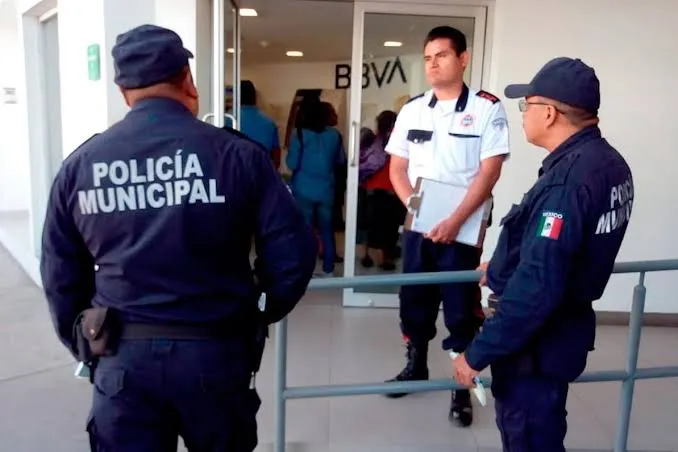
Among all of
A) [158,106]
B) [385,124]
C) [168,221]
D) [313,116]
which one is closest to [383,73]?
[385,124]

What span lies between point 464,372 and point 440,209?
1094 mm

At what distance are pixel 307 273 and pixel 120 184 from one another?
0.50m

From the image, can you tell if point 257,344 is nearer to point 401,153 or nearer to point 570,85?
point 570,85

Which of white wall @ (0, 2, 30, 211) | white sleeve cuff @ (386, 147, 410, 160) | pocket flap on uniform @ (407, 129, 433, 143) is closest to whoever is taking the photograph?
pocket flap on uniform @ (407, 129, 433, 143)

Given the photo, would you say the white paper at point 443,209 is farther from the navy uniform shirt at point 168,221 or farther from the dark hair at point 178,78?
the dark hair at point 178,78

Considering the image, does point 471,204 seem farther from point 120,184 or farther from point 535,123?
point 120,184

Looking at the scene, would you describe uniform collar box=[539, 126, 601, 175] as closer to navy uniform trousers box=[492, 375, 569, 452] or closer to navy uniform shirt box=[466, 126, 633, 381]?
navy uniform shirt box=[466, 126, 633, 381]

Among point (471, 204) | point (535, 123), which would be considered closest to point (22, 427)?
point (471, 204)

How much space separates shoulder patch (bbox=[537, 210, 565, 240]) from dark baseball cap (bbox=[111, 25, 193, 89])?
98 cm

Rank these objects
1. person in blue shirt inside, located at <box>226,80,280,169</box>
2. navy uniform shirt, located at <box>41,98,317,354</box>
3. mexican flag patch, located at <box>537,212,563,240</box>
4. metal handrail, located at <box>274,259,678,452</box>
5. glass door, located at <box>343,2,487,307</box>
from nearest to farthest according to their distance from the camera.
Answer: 1. navy uniform shirt, located at <box>41,98,317,354</box>
2. mexican flag patch, located at <box>537,212,563,240</box>
3. metal handrail, located at <box>274,259,678,452</box>
4. glass door, located at <box>343,2,487,307</box>
5. person in blue shirt inside, located at <box>226,80,280,169</box>

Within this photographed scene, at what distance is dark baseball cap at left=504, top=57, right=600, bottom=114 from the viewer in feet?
5.62

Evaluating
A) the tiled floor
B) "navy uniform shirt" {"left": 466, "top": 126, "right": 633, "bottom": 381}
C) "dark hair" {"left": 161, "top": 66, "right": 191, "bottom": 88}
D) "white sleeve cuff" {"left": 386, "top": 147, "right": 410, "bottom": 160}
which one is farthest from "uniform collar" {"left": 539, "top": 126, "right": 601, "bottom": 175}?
the tiled floor

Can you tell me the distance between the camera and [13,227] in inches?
288

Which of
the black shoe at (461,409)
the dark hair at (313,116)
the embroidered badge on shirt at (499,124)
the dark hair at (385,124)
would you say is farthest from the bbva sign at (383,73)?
the black shoe at (461,409)
